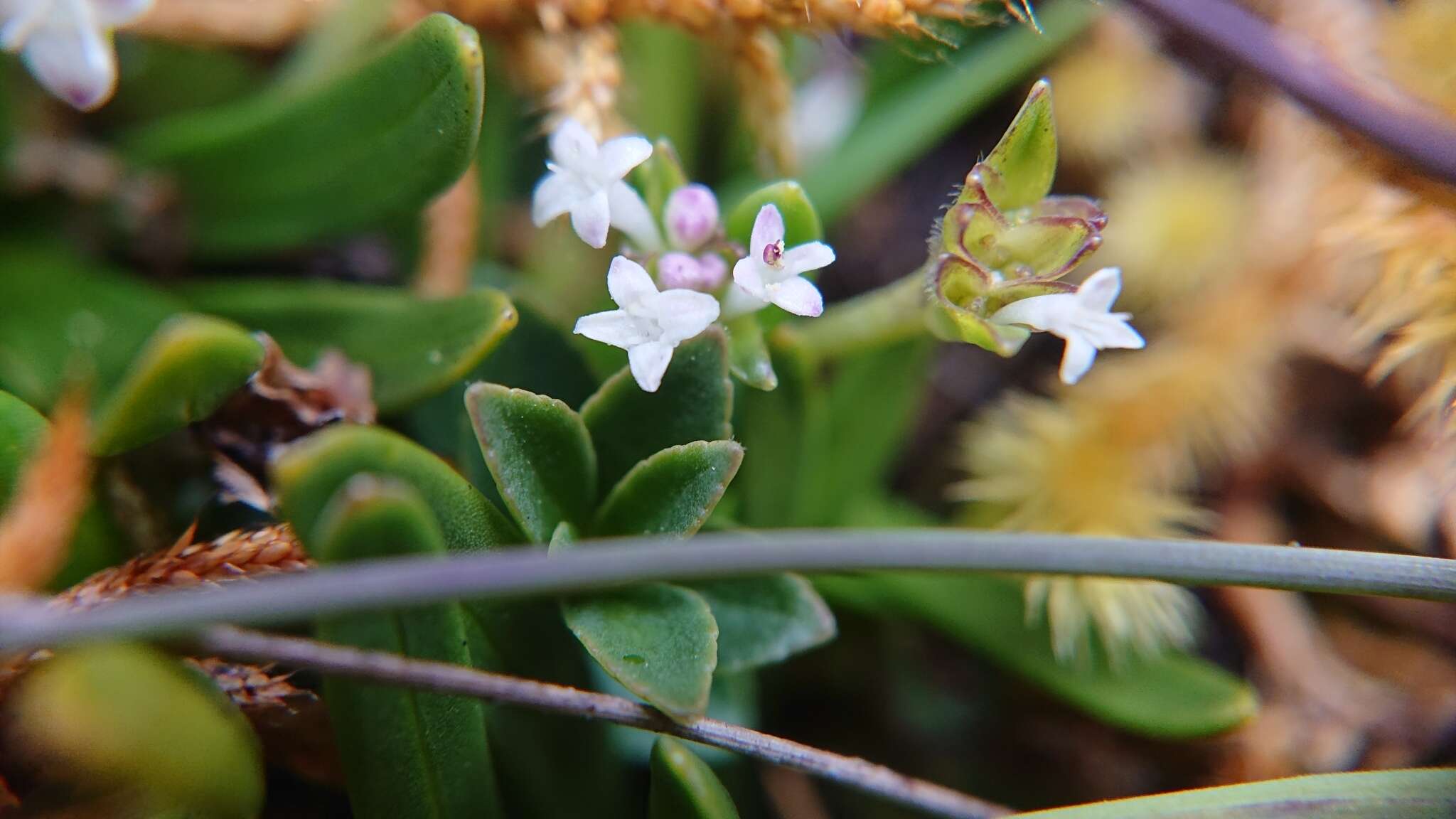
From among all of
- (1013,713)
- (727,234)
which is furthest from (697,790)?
(1013,713)

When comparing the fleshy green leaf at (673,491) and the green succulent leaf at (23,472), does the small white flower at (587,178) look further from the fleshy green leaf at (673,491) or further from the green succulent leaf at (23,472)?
the green succulent leaf at (23,472)

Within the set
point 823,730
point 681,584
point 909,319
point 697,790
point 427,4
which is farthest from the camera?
point 823,730

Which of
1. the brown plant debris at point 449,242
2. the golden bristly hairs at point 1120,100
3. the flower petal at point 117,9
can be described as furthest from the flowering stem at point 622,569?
the golden bristly hairs at point 1120,100

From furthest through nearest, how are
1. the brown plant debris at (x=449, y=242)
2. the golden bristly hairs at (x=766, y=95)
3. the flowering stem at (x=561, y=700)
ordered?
the brown plant debris at (x=449, y=242)
the golden bristly hairs at (x=766, y=95)
the flowering stem at (x=561, y=700)

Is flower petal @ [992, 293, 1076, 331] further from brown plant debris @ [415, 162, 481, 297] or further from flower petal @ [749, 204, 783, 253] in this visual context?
brown plant debris @ [415, 162, 481, 297]

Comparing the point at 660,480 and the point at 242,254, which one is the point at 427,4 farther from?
the point at 660,480

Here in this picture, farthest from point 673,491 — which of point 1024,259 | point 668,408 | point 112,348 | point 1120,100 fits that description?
point 1120,100

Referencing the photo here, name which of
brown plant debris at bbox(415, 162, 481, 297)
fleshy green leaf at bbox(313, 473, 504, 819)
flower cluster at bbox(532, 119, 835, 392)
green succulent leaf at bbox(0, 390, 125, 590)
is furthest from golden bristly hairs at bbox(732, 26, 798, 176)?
green succulent leaf at bbox(0, 390, 125, 590)
